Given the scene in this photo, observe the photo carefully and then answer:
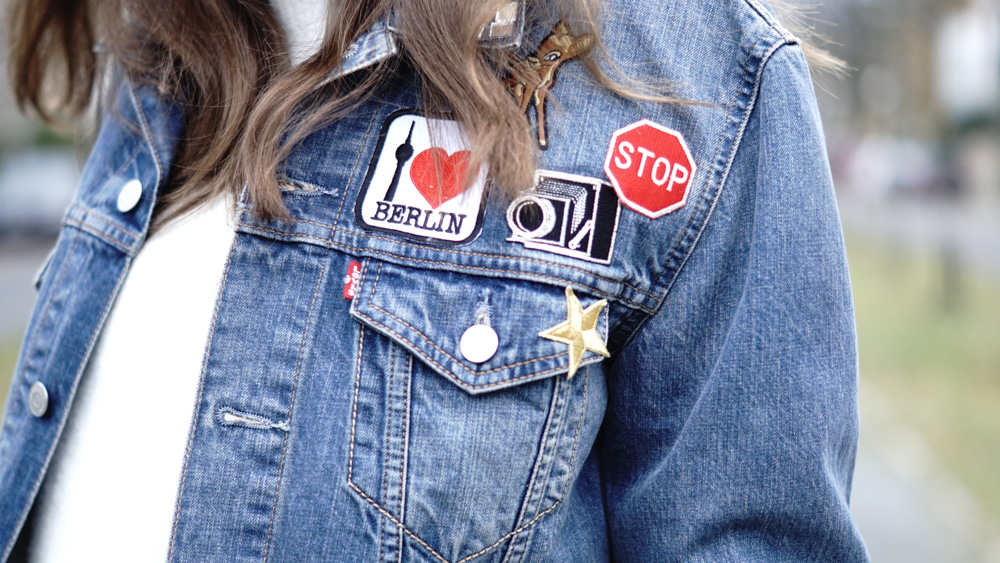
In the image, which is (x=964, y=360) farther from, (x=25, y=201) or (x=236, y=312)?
(x=25, y=201)

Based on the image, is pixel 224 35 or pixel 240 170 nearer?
pixel 240 170

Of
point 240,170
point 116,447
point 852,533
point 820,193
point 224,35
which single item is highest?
point 224,35

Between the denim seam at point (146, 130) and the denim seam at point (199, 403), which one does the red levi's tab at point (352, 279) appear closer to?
the denim seam at point (199, 403)

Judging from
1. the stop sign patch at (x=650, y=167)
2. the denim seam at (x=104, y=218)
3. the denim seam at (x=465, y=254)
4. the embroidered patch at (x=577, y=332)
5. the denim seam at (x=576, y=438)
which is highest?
the stop sign patch at (x=650, y=167)

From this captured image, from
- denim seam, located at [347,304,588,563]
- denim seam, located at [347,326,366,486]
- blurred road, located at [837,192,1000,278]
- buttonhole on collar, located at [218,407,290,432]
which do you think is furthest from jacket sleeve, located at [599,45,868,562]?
blurred road, located at [837,192,1000,278]

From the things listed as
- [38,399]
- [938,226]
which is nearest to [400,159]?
[38,399]

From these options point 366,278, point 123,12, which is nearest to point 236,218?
point 366,278

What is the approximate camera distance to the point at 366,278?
106 centimetres

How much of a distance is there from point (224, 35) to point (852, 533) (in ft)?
3.80

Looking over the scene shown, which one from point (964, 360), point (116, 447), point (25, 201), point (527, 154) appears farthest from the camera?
point (25, 201)

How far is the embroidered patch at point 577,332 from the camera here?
1028mm

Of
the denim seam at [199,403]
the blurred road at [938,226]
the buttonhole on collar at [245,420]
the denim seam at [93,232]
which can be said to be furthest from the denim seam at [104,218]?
the blurred road at [938,226]

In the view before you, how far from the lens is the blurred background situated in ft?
13.7

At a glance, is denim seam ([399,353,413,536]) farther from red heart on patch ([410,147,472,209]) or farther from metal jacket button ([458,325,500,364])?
red heart on patch ([410,147,472,209])
